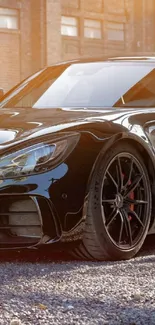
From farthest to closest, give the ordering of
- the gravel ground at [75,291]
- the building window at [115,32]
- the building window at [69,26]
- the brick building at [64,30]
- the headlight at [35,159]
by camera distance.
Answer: the building window at [115,32]
the building window at [69,26]
the brick building at [64,30]
the headlight at [35,159]
the gravel ground at [75,291]

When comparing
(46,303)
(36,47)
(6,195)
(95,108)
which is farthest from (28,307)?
(36,47)

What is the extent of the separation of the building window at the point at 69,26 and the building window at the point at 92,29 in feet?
1.53

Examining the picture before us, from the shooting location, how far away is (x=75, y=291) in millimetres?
4020

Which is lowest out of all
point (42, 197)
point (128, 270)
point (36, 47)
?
point (128, 270)

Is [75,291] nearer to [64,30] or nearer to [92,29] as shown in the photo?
[64,30]

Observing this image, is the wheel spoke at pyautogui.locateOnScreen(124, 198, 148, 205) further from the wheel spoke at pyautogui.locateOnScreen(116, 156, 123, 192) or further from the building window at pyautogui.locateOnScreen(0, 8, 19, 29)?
the building window at pyautogui.locateOnScreen(0, 8, 19, 29)

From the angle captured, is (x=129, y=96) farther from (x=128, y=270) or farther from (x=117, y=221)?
(x=128, y=270)

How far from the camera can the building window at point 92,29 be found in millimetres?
33656

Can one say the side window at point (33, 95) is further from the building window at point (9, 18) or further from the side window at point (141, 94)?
the building window at point (9, 18)

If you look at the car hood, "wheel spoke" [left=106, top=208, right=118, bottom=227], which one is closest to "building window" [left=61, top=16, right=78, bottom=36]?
the car hood

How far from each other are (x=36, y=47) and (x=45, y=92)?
25894mm

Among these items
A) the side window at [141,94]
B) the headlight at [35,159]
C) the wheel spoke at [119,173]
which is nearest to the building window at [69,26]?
the side window at [141,94]

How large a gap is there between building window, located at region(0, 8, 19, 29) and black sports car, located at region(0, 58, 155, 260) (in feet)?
82.9

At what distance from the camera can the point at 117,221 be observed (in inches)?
202
